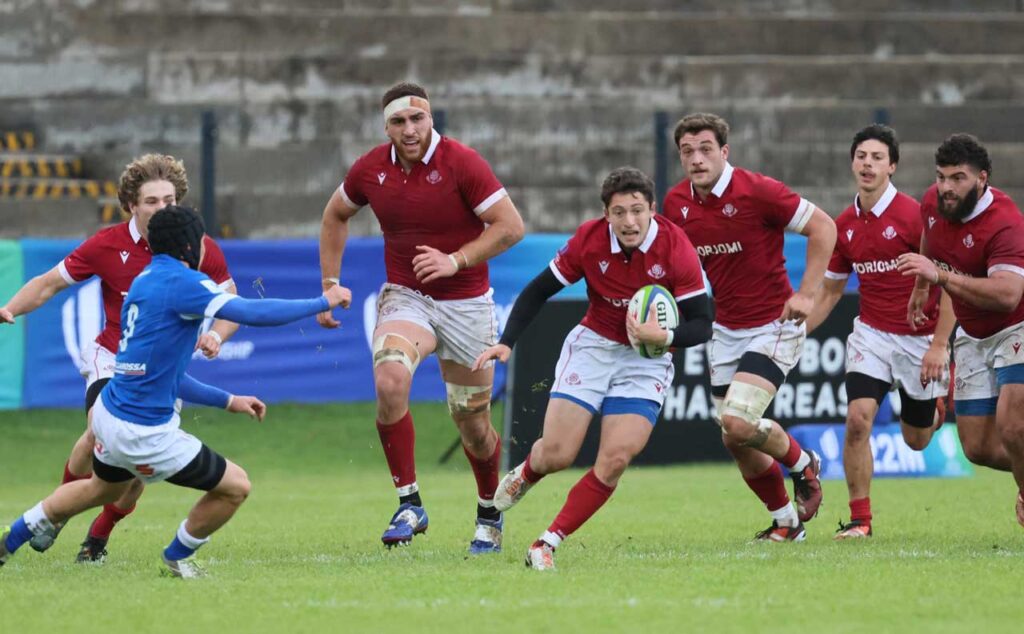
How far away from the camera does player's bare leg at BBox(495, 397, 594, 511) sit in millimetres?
8766

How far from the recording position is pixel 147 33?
21.4 metres

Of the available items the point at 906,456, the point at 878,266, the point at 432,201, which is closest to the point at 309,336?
the point at 906,456

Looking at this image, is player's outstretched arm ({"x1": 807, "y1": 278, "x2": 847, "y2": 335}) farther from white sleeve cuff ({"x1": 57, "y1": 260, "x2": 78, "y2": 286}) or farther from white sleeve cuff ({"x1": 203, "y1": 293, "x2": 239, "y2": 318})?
white sleeve cuff ({"x1": 57, "y1": 260, "x2": 78, "y2": 286})

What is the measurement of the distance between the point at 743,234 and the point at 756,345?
0.66 meters

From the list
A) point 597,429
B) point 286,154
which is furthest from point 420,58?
point 597,429

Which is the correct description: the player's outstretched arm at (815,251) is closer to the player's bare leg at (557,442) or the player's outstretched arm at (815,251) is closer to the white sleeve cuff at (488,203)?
the player's bare leg at (557,442)

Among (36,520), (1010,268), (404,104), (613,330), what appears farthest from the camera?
(404,104)

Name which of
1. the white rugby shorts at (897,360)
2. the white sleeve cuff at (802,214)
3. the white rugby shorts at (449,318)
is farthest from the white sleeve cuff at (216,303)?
the white rugby shorts at (897,360)

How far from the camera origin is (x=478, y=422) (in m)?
9.91

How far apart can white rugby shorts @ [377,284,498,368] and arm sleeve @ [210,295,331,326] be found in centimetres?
199

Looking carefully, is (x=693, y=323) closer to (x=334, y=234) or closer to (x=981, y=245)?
(x=981, y=245)

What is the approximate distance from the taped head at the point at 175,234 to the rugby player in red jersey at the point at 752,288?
3112 millimetres

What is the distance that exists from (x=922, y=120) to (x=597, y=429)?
23.8 ft

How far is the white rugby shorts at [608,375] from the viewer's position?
29.1 ft
